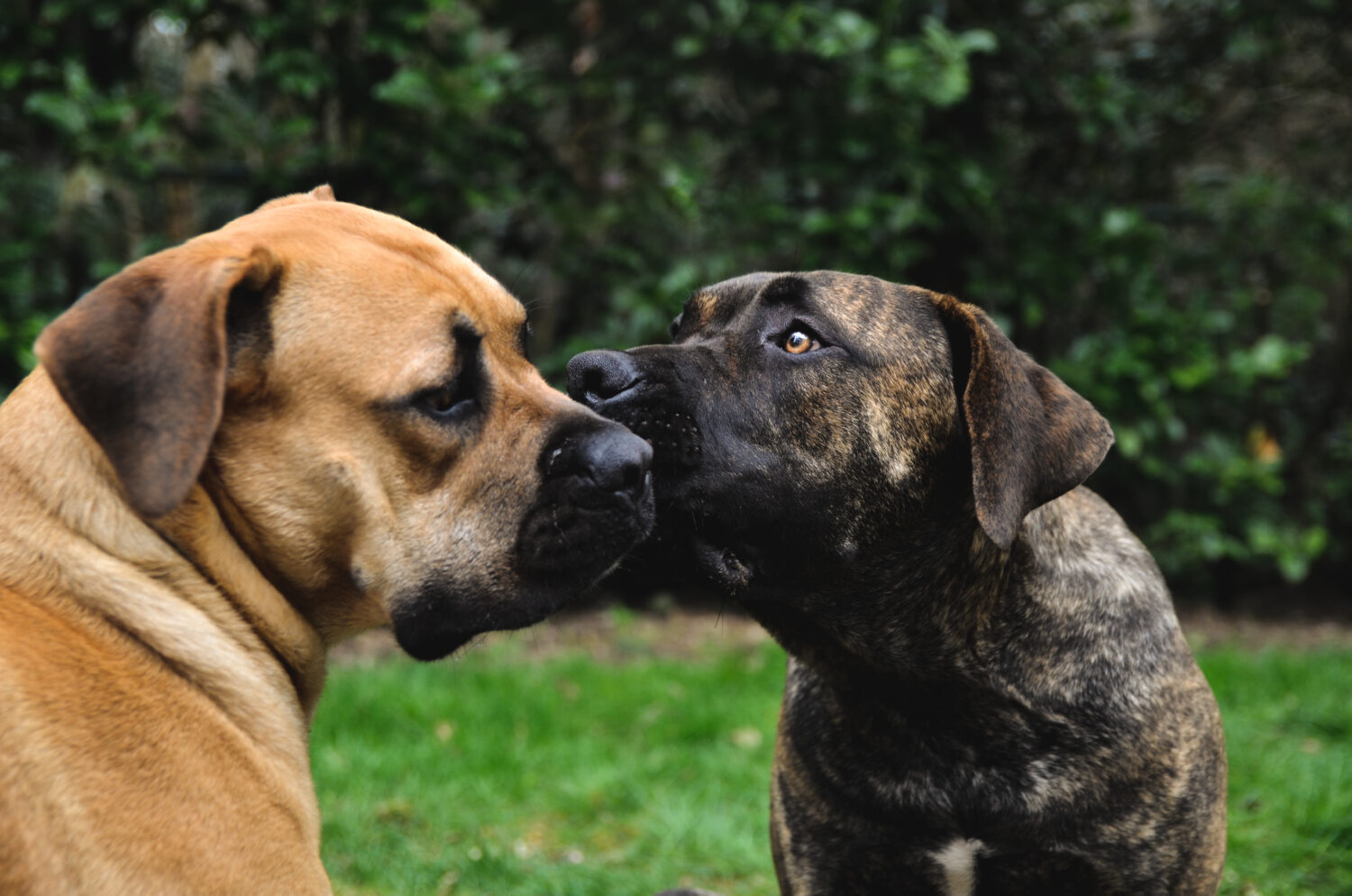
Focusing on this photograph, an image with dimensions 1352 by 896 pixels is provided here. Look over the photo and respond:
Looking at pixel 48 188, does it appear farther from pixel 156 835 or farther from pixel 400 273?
pixel 156 835

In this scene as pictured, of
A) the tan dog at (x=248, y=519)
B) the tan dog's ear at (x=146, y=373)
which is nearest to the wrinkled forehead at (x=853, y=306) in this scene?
the tan dog at (x=248, y=519)

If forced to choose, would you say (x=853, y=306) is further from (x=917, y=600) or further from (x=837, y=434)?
(x=917, y=600)

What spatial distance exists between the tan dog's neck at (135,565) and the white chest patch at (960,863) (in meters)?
1.66

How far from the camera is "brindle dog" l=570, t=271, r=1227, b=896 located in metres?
3.09

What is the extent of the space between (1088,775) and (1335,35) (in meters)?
6.37

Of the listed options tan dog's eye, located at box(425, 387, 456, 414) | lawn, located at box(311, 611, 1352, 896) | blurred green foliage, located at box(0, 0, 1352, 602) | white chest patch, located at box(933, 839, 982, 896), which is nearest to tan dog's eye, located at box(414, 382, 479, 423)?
tan dog's eye, located at box(425, 387, 456, 414)

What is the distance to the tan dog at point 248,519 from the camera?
2246mm

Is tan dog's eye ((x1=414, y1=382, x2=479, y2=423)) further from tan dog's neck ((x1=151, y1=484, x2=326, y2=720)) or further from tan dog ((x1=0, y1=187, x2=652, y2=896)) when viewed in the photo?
tan dog's neck ((x1=151, y1=484, x2=326, y2=720))

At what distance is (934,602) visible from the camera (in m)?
3.20

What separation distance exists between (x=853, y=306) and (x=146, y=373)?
191 centimetres

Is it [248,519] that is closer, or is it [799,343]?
[248,519]

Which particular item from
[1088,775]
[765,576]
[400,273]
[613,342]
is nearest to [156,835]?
[400,273]

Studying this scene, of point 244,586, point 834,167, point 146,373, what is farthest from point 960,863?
point 834,167

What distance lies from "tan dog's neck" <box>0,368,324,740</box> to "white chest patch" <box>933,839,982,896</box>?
1.66m
